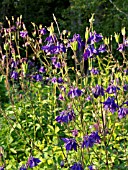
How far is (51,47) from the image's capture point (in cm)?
292

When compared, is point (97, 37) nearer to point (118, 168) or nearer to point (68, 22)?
point (118, 168)

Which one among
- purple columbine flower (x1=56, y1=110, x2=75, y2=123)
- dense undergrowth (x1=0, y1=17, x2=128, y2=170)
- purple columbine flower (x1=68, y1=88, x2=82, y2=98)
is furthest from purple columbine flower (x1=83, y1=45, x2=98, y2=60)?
purple columbine flower (x1=56, y1=110, x2=75, y2=123)

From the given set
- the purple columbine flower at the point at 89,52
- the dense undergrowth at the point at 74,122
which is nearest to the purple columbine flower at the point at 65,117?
the dense undergrowth at the point at 74,122

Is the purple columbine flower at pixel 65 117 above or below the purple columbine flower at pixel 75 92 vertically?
below

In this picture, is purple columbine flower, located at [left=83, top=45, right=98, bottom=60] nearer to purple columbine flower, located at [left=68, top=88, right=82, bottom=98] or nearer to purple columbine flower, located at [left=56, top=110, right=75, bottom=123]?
purple columbine flower, located at [left=68, top=88, right=82, bottom=98]

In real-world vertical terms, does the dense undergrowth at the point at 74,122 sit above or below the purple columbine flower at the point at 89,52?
below

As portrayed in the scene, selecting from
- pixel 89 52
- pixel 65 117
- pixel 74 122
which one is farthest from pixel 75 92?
pixel 74 122

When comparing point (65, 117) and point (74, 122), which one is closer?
point (65, 117)

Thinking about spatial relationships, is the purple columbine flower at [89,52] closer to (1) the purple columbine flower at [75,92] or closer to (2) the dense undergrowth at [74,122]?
(2) the dense undergrowth at [74,122]

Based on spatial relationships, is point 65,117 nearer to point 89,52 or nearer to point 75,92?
point 75,92

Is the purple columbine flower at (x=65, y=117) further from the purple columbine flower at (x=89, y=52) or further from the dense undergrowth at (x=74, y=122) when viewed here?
the purple columbine flower at (x=89, y=52)

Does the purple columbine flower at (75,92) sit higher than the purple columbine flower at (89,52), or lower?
lower

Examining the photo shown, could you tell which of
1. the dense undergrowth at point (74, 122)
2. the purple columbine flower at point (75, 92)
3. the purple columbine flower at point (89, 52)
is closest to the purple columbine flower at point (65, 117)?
the dense undergrowth at point (74, 122)

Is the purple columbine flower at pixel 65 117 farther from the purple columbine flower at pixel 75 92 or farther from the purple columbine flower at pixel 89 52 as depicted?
the purple columbine flower at pixel 89 52
